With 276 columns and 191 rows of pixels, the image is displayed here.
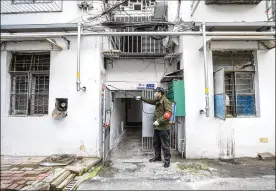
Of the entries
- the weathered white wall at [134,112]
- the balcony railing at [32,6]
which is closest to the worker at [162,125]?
the balcony railing at [32,6]

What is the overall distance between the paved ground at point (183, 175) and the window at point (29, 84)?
282 centimetres

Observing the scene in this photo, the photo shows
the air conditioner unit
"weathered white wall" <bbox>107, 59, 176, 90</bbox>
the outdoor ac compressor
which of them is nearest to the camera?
the outdoor ac compressor

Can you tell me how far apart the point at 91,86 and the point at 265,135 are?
5.09 metres

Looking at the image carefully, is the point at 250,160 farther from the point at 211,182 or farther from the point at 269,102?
the point at 211,182

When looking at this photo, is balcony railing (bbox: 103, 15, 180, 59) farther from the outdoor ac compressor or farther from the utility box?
the outdoor ac compressor

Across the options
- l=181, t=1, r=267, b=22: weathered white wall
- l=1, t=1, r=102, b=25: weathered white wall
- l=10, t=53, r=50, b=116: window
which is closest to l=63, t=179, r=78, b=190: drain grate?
Result: l=10, t=53, r=50, b=116: window

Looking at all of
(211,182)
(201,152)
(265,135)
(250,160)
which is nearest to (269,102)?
(265,135)

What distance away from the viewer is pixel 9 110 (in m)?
5.48

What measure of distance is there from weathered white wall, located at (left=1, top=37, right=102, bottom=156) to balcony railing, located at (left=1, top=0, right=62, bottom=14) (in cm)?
118

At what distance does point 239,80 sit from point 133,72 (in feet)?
11.0

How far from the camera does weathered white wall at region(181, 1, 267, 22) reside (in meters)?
5.46

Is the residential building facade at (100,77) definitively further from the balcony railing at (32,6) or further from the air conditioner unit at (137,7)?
the air conditioner unit at (137,7)

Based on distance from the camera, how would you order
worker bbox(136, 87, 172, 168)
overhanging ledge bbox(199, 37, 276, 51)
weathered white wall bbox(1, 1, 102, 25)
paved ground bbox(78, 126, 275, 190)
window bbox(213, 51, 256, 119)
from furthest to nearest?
window bbox(213, 51, 256, 119) < weathered white wall bbox(1, 1, 102, 25) < overhanging ledge bbox(199, 37, 276, 51) < worker bbox(136, 87, 172, 168) < paved ground bbox(78, 126, 275, 190)

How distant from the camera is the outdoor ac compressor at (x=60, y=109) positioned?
5121 mm
